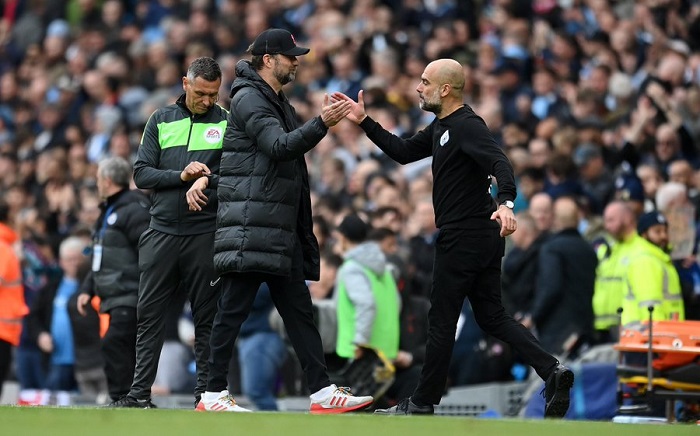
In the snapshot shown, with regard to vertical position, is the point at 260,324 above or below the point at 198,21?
below

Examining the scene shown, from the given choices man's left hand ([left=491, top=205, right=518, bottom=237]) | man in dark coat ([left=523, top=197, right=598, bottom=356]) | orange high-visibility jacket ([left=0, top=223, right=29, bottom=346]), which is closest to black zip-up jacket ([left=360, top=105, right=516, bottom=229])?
man's left hand ([left=491, top=205, right=518, bottom=237])

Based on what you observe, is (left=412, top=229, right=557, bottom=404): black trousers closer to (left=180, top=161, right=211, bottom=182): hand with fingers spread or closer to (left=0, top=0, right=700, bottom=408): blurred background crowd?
(left=180, top=161, right=211, bottom=182): hand with fingers spread

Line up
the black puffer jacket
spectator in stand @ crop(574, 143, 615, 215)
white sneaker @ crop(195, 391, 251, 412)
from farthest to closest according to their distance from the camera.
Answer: spectator in stand @ crop(574, 143, 615, 215) → white sneaker @ crop(195, 391, 251, 412) → the black puffer jacket

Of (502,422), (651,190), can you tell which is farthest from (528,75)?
(502,422)

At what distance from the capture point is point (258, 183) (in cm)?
1001

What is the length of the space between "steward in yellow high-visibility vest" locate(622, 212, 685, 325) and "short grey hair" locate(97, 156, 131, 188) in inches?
162

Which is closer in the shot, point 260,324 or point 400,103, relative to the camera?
point 260,324

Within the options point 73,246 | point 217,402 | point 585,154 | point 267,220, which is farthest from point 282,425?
point 585,154

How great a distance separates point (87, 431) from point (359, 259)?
17.3 ft

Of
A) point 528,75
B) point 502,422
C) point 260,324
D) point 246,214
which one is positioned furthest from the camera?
point 528,75

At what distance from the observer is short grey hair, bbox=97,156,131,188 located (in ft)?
40.1

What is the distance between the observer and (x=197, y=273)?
1061 centimetres

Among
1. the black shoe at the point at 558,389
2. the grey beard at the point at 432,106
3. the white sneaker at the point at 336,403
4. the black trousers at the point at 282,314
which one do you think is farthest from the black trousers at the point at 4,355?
the black shoe at the point at 558,389

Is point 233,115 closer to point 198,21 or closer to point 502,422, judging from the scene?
point 502,422
